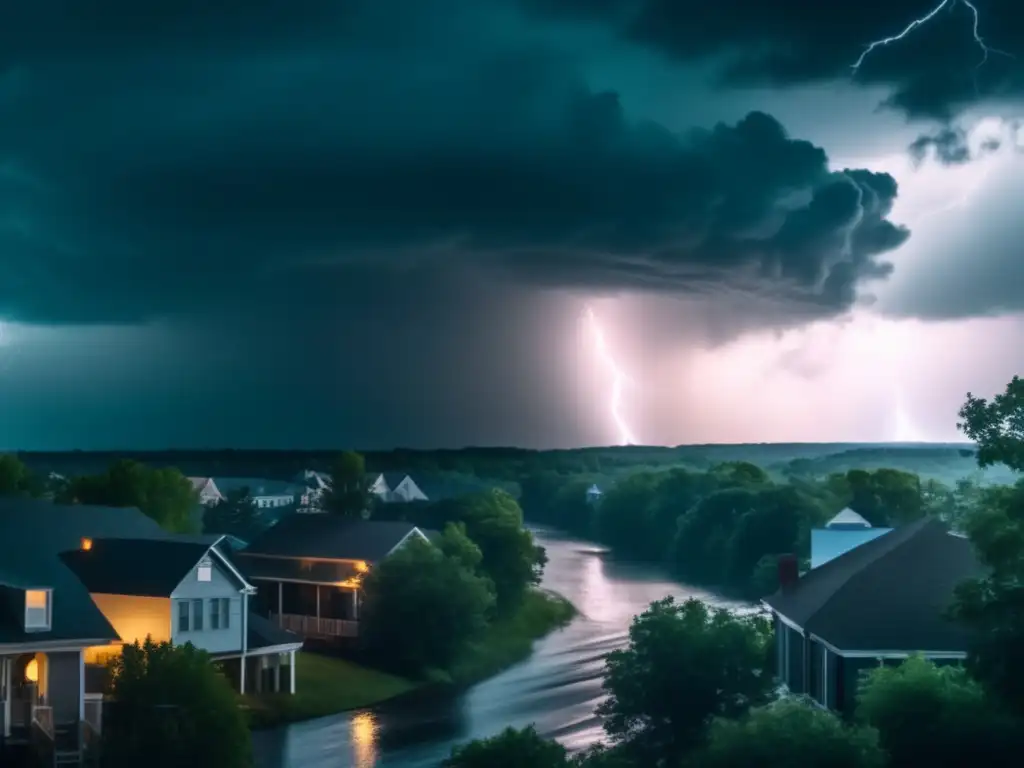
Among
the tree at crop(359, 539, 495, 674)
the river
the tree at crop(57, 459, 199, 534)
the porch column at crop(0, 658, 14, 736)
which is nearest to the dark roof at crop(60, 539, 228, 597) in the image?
the river

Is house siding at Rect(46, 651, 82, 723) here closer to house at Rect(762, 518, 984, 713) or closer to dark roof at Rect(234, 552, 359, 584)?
house at Rect(762, 518, 984, 713)

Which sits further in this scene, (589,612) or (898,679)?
(589,612)

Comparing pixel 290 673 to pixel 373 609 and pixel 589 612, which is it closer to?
pixel 373 609

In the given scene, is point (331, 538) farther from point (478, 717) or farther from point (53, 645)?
point (53, 645)

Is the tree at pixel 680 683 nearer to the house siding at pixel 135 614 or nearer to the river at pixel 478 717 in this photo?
the river at pixel 478 717

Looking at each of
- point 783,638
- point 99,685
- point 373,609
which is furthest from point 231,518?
point 783,638

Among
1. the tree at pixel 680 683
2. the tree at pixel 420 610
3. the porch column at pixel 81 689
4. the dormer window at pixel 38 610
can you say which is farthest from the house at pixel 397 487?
the tree at pixel 680 683
